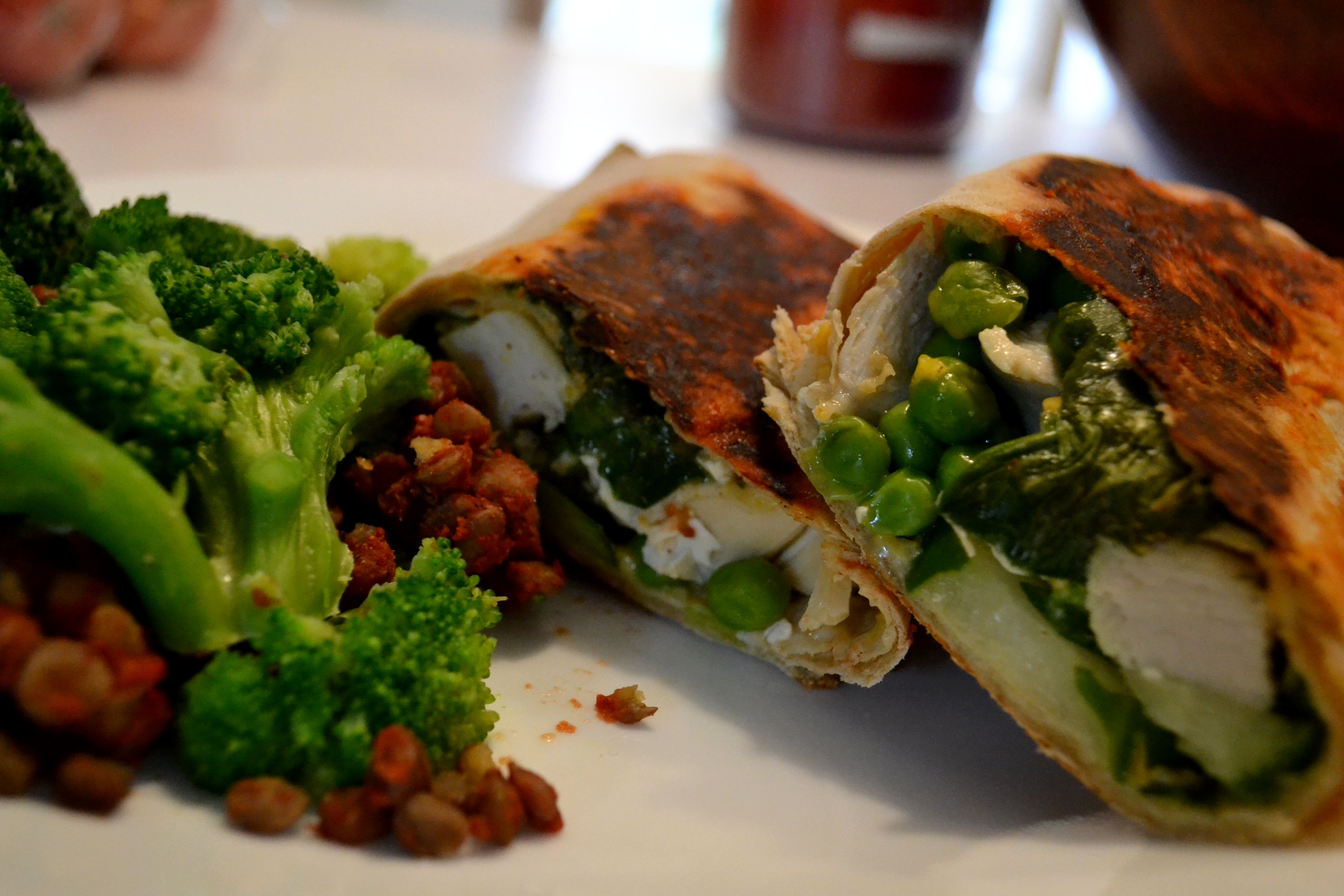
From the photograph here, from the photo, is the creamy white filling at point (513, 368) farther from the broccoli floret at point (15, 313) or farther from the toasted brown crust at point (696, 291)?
the broccoli floret at point (15, 313)

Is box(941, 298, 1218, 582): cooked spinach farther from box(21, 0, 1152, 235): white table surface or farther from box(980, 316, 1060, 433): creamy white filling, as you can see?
box(21, 0, 1152, 235): white table surface

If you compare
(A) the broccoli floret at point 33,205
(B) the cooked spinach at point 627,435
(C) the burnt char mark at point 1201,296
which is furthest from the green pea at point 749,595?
(A) the broccoli floret at point 33,205

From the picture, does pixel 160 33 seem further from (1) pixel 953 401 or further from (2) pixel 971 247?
(1) pixel 953 401

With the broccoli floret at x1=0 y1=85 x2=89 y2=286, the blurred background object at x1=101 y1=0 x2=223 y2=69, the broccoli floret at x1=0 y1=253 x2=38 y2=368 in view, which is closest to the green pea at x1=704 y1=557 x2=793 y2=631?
the broccoli floret at x1=0 y1=253 x2=38 y2=368

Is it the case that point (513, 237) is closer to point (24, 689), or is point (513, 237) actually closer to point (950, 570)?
point (950, 570)

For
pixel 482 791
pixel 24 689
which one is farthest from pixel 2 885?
pixel 482 791

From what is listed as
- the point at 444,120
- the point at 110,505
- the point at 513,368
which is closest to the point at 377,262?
the point at 513,368
